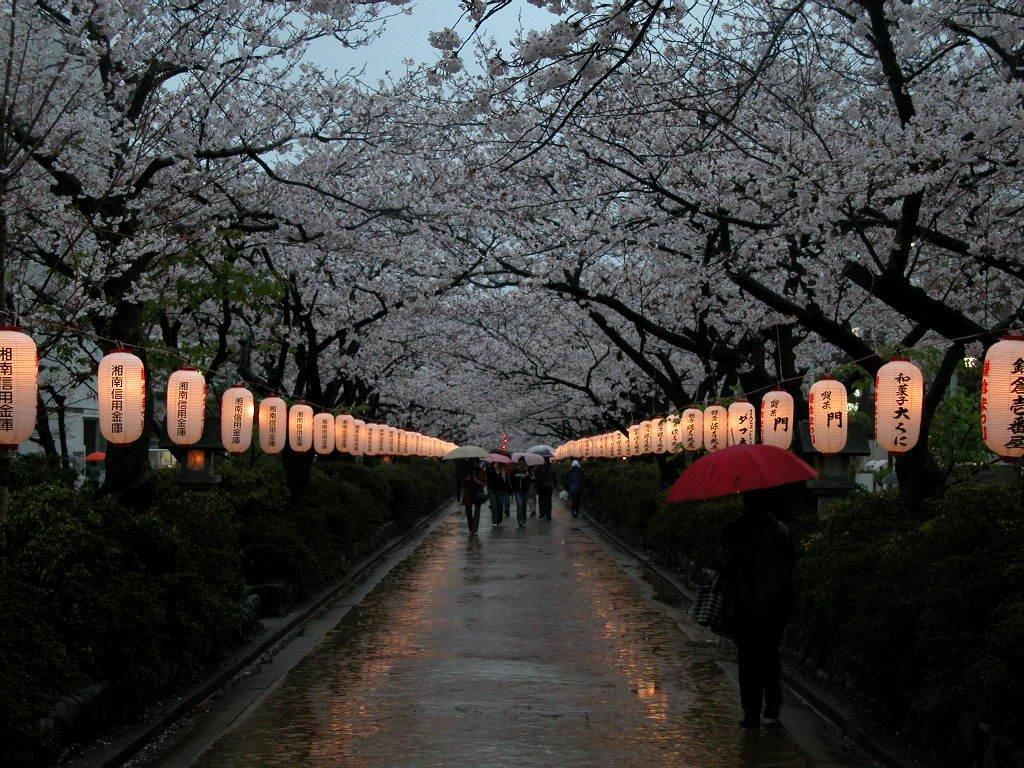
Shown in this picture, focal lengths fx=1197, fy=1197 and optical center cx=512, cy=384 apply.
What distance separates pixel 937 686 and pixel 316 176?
12.8 m

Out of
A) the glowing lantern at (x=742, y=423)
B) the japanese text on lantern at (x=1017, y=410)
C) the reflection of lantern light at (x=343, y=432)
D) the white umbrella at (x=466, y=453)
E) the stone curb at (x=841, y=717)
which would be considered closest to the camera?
the stone curb at (x=841, y=717)

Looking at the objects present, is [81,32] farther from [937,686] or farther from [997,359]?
[937,686]

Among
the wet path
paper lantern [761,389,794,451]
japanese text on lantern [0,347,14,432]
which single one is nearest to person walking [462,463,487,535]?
the wet path

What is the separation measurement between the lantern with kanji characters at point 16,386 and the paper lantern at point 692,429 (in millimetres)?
14290

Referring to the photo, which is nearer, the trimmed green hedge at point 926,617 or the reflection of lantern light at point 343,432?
the trimmed green hedge at point 926,617

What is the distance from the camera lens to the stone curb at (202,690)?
27.1 ft

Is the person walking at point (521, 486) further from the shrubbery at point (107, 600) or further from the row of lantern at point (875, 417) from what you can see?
the shrubbery at point (107, 600)

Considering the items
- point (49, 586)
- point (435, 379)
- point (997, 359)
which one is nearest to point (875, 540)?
point (997, 359)

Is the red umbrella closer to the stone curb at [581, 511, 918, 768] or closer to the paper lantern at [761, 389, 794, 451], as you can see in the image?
the stone curb at [581, 511, 918, 768]

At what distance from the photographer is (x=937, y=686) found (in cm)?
779

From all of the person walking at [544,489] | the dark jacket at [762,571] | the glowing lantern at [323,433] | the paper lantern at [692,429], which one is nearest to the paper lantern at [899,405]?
the dark jacket at [762,571]

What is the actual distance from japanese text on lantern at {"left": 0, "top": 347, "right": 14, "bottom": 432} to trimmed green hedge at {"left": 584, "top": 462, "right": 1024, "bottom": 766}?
6.77 meters

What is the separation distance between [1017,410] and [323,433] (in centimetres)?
1731

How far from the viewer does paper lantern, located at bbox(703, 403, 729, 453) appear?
66.8 ft
